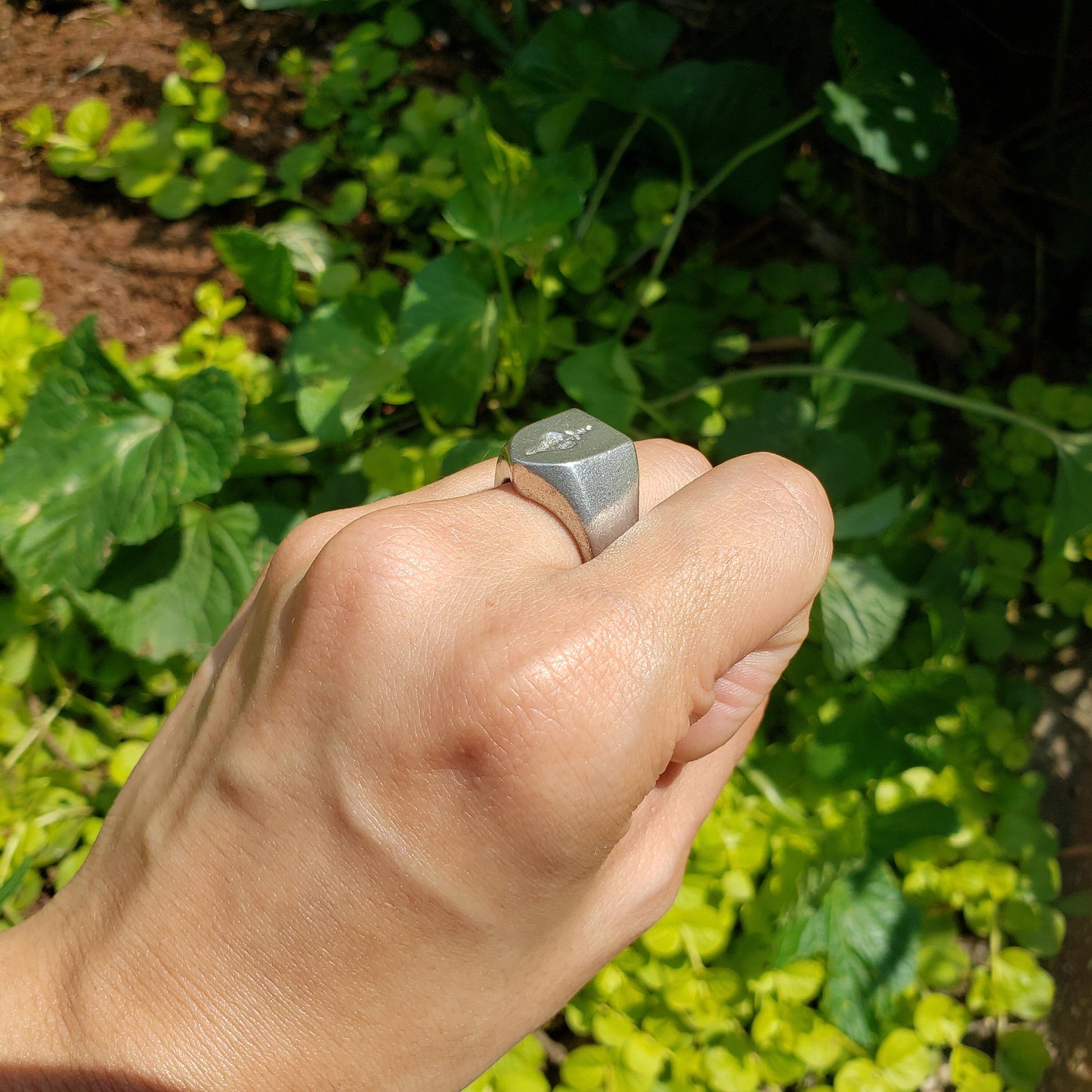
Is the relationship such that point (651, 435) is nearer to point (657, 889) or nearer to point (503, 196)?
point (503, 196)

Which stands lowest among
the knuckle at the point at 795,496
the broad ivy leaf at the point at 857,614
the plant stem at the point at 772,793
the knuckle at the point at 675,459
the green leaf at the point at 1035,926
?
the green leaf at the point at 1035,926

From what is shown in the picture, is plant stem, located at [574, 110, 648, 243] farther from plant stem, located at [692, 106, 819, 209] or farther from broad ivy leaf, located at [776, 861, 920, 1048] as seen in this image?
broad ivy leaf, located at [776, 861, 920, 1048]

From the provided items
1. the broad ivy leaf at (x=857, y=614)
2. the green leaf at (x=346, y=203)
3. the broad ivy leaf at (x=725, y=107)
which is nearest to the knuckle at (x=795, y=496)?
the broad ivy leaf at (x=857, y=614)

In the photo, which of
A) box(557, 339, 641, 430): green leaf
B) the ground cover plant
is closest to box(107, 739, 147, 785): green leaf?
the ground cover plant

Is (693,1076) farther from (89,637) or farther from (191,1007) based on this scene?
(89,637)

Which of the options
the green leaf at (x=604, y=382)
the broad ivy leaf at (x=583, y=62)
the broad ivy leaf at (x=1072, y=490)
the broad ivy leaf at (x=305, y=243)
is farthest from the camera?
the broad ivy leaf at (x=305, y=243)

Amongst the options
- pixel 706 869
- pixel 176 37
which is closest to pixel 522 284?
pixel 176 37

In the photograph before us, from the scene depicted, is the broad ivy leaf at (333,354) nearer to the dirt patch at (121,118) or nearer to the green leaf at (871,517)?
the dirt patch at (121,118)

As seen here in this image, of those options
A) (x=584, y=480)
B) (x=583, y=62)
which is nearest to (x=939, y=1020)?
(x=584, y=480)
